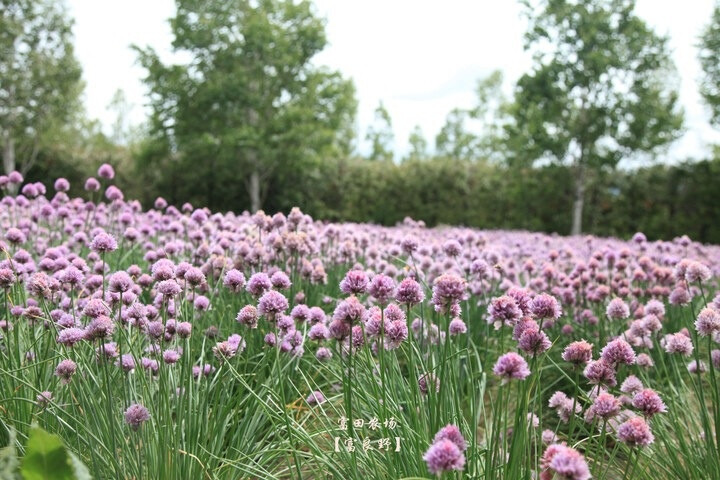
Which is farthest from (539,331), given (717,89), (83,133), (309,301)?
(83,133)

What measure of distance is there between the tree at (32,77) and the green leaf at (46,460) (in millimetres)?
25161

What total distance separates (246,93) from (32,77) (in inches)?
446

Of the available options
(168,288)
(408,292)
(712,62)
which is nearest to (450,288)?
(408,292)

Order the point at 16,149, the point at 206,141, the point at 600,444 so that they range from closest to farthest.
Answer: the point at 600,444 → the point at 206,141 → the point at 16,149

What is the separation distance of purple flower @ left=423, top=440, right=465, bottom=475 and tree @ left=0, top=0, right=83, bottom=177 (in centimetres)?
2564

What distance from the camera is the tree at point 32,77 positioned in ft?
78.7

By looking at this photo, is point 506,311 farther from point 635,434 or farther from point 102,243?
point 102,243

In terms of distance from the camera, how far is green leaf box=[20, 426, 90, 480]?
4.87ft

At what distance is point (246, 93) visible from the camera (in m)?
19.2

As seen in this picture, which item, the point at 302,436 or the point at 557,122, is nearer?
the point at 302,436

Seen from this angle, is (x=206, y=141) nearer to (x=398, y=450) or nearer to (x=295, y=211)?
(x=295, y=211)

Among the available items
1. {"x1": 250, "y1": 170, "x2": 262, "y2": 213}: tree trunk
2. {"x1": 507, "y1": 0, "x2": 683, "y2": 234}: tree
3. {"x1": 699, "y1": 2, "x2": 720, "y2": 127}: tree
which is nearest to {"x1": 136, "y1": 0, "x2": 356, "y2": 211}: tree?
{"x1": 250, "y1": 170, "x2": 262, "y2": 213}: tree trunk

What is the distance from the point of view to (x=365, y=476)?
87.7 inches

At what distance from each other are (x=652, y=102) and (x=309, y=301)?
1793 cm
